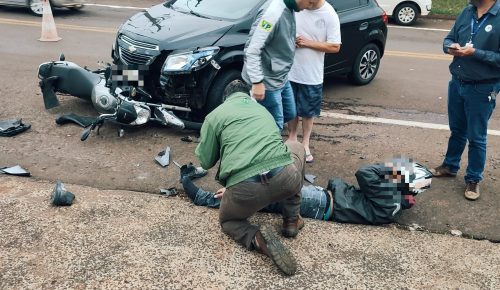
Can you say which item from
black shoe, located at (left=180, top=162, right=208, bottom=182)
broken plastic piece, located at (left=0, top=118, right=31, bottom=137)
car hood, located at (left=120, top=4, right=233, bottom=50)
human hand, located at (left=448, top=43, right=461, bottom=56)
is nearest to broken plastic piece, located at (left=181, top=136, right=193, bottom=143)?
black shoe, located at (left=180, top=162, right=208, bottom=182)

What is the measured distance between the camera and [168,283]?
3379 millimetres

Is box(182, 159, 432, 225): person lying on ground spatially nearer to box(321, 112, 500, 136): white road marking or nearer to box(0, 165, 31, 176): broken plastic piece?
box(0, 165, 31, 176): broken plastic piece

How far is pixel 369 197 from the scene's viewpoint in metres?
4.17

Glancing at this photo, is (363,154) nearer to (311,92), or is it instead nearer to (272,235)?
(311,92)

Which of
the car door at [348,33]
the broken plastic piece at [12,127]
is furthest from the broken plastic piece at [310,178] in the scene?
the broken plastic piece at [12,127]

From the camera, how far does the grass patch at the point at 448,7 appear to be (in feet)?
51.2

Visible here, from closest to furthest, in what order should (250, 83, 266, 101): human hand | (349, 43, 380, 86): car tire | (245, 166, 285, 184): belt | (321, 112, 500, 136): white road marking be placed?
(245, 166, 285, 184): belt → (250, 83, 266, 101): human hand → (321, 112, 500, 136): white road marking → (349, 43, 380, 86): car tire

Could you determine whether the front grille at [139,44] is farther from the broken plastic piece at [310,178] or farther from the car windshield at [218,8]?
the broken plastic piece at [310,178]

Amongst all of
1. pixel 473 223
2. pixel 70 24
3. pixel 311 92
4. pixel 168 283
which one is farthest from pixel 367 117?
pixel 70 24

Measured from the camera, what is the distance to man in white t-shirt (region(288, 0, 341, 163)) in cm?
493

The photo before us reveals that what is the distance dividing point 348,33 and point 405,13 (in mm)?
7627

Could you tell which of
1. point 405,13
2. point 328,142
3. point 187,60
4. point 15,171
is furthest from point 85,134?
point 405,13

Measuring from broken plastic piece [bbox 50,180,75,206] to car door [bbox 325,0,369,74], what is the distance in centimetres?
418

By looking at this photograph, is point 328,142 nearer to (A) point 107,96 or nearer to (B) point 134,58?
(B) point 134,58
